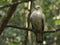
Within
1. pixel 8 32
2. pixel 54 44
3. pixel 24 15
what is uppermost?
pixel 24 15

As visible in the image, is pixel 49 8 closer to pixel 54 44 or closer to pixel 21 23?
pixel 21 23

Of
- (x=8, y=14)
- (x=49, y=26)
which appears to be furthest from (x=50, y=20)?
(x=8, y=14)

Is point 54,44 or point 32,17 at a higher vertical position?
point 32,17

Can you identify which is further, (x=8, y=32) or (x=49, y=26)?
(x=49, y=26)

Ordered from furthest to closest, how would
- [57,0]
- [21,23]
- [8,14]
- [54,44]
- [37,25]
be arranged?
1. [54,44]
2. [21,23]
3. [57,0]
4. [8,14]
5. [37,25]

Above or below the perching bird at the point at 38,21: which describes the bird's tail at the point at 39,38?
below

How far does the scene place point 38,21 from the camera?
268 centimetres

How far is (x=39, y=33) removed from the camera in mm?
2471

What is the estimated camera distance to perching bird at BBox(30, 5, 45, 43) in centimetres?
246

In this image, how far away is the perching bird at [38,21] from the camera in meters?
2.46

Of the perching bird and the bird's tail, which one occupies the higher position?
the perching bird

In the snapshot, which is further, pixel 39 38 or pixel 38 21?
pixel 38 21

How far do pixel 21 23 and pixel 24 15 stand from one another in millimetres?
566

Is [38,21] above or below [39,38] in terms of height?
above
